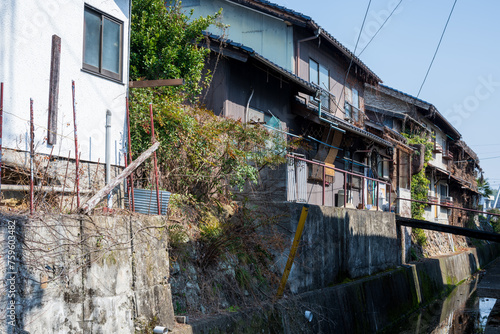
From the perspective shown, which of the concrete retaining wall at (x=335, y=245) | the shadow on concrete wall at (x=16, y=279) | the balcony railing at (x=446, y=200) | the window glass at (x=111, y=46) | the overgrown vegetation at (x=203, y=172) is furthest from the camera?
the balcony railing at (x=446, y=200)

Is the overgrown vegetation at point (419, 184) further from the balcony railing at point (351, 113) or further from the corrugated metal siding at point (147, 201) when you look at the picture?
the corrugated metal siding at point (147, 201)

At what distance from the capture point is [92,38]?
869 cm

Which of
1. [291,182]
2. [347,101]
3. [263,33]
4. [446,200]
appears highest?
[263,33]

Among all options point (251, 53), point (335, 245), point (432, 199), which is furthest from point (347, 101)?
point (432, 199)

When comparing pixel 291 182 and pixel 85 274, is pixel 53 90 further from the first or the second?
pixel 291 182

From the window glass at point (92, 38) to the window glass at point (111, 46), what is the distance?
14cm

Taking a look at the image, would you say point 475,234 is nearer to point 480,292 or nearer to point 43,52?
point 480,292

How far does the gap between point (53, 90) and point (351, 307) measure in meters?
9.29

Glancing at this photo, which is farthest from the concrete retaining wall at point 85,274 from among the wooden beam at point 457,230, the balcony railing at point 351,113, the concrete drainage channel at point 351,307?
the balcony railing at point 351,113

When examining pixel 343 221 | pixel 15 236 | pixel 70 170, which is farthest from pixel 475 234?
pixel 15 236

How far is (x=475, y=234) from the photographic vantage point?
1526cm

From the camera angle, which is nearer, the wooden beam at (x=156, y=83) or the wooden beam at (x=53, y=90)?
the wooden beam at (x=53, y=90)

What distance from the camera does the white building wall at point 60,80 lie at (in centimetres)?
712

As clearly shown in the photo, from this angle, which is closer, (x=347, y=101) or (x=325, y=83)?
(x=325, y=83)
